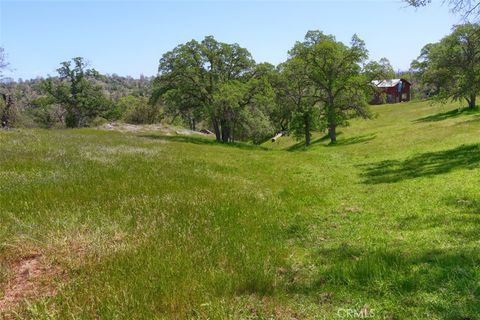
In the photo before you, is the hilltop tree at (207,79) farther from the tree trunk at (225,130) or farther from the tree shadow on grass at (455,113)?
the tree shadow on grass at (455,113)

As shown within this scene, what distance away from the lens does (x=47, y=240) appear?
253 inches

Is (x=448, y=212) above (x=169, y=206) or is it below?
below

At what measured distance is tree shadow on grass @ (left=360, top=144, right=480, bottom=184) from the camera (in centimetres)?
1770

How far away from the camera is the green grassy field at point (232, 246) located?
4.87 meters

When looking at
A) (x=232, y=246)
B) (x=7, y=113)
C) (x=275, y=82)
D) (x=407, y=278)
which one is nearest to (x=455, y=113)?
(x=275, y=82)

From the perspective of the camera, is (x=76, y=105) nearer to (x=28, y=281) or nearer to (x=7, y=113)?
(x=7, y=113)

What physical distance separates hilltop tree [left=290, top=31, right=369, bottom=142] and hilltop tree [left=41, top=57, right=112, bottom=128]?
202ft

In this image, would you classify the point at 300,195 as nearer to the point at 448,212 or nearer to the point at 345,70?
the point at 448,212

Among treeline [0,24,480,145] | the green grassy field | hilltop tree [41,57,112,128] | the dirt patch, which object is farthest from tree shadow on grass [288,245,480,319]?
hilltop tree [41,57,112,128]

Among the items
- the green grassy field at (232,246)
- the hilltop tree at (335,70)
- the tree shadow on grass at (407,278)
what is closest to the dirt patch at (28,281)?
the green grassy field at (232,246)

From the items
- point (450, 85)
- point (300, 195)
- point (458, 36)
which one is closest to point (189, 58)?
point (450, 85)

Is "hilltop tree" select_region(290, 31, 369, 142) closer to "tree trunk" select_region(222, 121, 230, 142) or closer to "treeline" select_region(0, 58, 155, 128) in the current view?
"tree trunk" select_region(222, 121, 230, 142)

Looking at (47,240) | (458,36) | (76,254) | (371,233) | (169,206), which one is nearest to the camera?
(76,254)

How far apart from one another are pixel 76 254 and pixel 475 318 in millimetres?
5936
